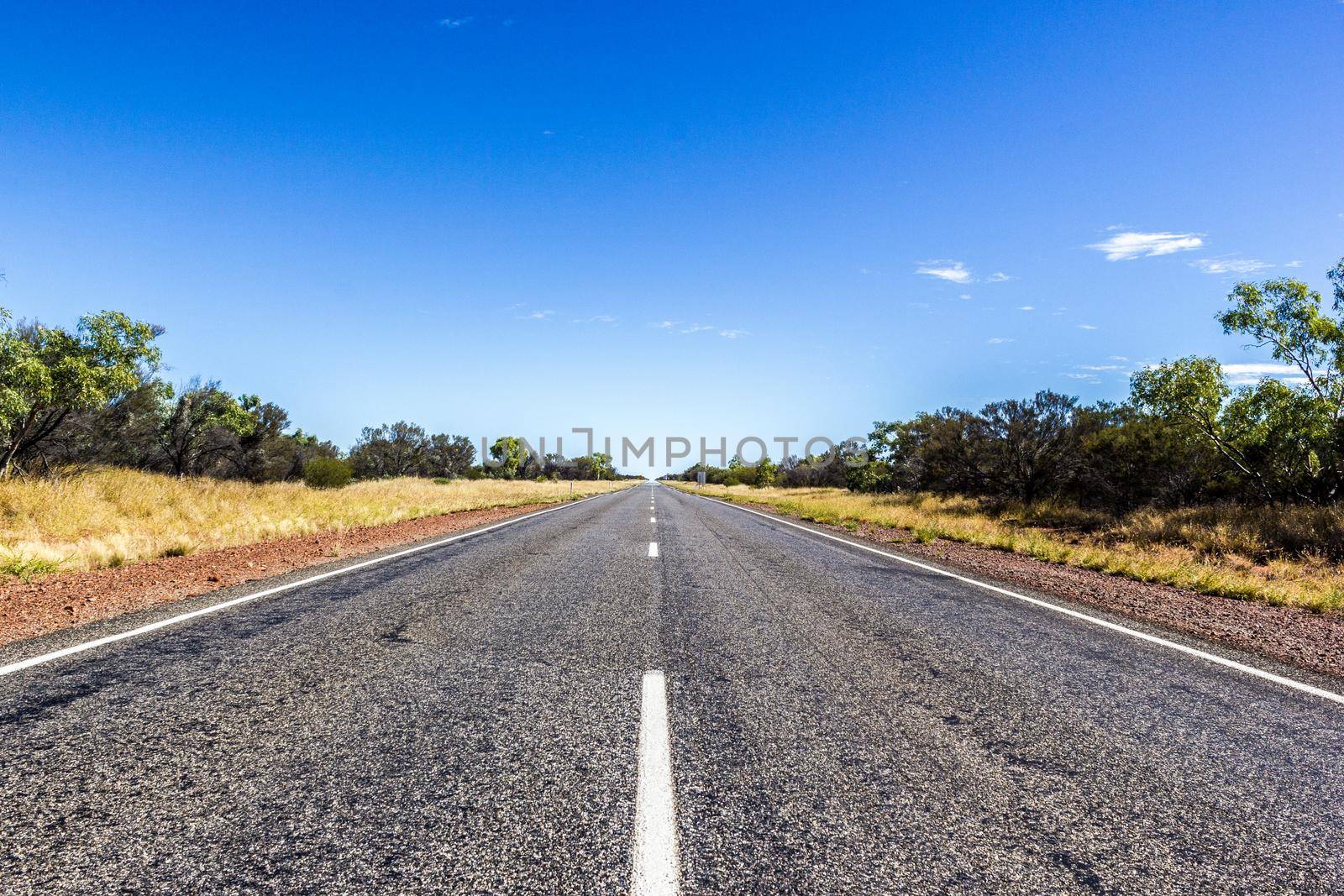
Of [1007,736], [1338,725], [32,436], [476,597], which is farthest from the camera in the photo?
[32,436]

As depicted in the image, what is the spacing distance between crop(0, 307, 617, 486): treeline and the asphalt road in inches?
500

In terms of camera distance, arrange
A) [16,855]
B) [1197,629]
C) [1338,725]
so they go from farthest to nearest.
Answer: [1197,629], [1338,725], [16,855]

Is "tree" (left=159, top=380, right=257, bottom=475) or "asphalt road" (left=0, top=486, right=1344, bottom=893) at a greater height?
"tree" (left=159, top=380, right=257, bottom=475)

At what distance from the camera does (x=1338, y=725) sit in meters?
3.55

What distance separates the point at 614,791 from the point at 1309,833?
2746 millimetres

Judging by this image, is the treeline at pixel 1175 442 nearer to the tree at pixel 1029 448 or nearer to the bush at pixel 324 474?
the tree at pixel 1029 448


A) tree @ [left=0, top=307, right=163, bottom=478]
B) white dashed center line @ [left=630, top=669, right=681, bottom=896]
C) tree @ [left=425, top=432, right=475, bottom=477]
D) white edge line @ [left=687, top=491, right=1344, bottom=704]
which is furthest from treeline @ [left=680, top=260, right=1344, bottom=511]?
tree @ [left=425, top=432, right=475, bottom=477]

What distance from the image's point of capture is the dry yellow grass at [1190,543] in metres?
8.55

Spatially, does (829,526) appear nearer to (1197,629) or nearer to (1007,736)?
(1197,629)

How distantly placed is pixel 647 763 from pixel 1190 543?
15588 millimetres

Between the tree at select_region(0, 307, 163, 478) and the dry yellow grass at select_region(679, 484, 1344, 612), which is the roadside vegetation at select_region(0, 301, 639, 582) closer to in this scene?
the tree at select_region(0, 307, 163, 478)

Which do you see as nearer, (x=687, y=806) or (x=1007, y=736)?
(x=687, y=806)

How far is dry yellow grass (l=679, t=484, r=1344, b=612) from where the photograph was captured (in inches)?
337

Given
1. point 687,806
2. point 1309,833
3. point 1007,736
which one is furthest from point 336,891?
point 1309,833
